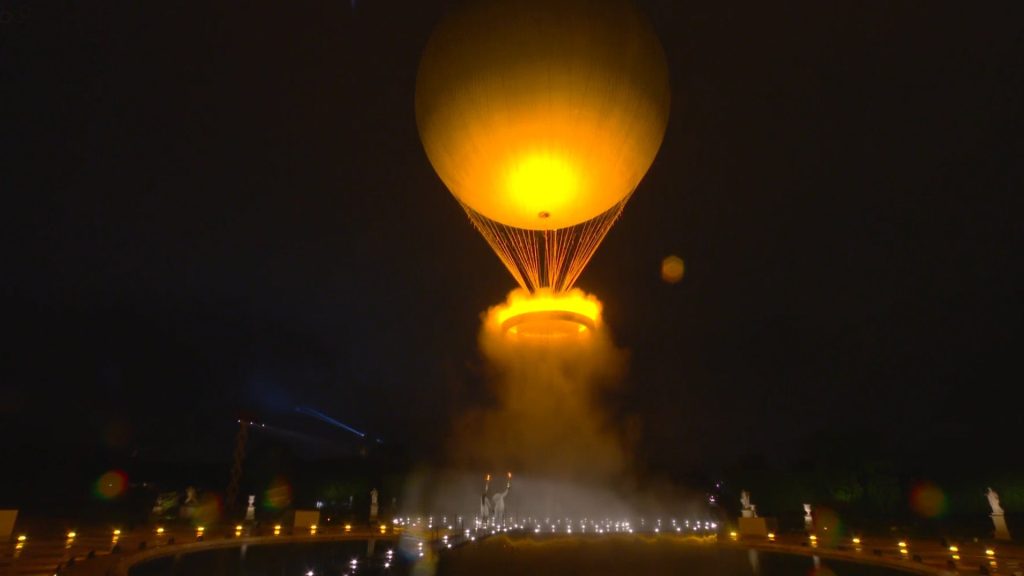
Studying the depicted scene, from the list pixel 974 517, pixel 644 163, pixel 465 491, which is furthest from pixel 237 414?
pixel 974 517

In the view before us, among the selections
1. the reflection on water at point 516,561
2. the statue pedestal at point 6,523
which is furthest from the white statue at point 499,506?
the statue pedestal at point 6,523

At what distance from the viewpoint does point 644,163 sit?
9242 millimetres

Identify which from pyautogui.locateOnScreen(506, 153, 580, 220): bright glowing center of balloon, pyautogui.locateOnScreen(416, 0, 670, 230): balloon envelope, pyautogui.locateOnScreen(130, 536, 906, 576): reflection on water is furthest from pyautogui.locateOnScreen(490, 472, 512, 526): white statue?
pyautogui.locateOnScreen(416, 0, 670, 230): balloon envelope

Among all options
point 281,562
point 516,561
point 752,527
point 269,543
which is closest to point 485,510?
point 752,527

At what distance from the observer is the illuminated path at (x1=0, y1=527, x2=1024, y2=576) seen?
11.0 meters

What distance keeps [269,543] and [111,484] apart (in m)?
22.7

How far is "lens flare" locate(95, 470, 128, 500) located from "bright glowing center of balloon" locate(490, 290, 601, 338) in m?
28.1

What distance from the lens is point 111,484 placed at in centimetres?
3250

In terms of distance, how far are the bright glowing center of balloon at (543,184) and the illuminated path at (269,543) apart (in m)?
9.59

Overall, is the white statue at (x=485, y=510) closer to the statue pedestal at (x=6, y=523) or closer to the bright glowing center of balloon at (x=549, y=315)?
the bright glowing center of balloon at (x=549, y=315)

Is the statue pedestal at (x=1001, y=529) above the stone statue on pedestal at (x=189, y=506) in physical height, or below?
below

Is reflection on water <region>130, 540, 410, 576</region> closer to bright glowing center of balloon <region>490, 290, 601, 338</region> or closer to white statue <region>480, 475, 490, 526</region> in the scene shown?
bright glowing center of balloon <region>490, 290, 601, 338</region>

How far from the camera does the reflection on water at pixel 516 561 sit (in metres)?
11.9

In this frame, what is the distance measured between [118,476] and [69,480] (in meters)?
3.87
